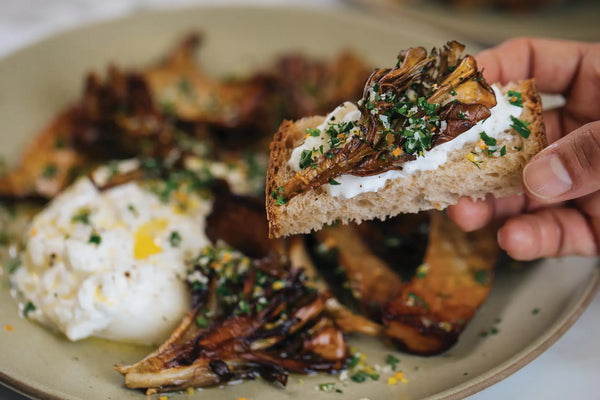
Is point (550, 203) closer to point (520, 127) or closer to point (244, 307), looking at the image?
point (520, 127)

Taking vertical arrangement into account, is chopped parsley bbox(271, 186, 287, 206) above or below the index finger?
below

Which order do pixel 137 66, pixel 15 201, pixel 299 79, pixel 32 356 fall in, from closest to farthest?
pixel 32 356, pixel 15 201, pixel 299 79, pixel 137 66

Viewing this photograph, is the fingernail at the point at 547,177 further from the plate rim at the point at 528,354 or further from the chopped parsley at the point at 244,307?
the chopped parsley at the point at 244,307

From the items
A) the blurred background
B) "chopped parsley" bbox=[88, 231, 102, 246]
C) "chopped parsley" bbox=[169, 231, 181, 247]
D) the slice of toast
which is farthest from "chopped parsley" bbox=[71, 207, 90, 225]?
the blurred background

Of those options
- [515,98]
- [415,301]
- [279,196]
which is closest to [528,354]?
[415,301]

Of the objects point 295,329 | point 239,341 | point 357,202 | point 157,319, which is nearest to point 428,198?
point 357,202

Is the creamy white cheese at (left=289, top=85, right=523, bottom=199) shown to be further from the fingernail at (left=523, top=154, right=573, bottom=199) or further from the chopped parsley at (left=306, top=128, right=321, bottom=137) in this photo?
the fingernail at (left=523, top=154, right=573, bottom=199)

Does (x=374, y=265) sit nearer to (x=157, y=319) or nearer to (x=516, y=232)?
(x=516, y=232)
